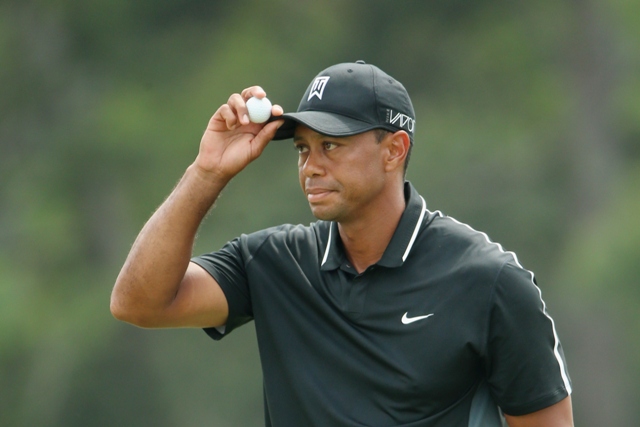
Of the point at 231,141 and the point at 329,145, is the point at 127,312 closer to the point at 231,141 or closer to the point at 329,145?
the point at 231,141

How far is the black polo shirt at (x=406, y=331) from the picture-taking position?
10.9ft

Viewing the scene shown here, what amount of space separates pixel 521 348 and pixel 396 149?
0.74 metres

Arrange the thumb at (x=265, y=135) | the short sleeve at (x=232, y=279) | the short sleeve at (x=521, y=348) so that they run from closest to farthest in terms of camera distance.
Result: the short sleeve at (x=521, y=348), the thumb at (x=265, y=135), the short sleeve at (x=232, y=279)

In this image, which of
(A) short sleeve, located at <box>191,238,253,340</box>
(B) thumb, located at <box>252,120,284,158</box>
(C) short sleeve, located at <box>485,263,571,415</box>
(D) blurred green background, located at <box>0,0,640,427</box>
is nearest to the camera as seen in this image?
(C) short sleeve, located at <box>485,263,571,415</box>

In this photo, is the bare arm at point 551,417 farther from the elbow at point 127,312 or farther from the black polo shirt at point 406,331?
the elbow at point 127,312

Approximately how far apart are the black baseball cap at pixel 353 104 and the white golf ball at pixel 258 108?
0.05 metres

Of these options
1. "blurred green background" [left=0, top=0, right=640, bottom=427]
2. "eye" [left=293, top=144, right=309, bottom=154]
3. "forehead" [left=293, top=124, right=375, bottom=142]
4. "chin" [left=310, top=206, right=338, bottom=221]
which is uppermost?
"forehead" [left=293, top=124, right=375, bottom=142]

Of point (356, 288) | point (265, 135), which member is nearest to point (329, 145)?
point (265, 135)

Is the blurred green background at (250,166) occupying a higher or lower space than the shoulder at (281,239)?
lower

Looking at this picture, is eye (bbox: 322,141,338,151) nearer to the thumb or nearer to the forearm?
the thumb

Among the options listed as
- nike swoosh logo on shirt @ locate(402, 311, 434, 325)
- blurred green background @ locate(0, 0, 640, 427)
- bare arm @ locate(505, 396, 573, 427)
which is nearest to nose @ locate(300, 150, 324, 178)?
nike swoosh logo on shirt @ locate(402, 311, 434, 325)

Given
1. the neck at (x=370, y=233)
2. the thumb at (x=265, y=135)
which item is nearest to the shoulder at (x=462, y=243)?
the neck at (x=370, y=233)

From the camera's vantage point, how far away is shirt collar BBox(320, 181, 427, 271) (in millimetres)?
3514

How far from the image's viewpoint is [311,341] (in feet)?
11.6
